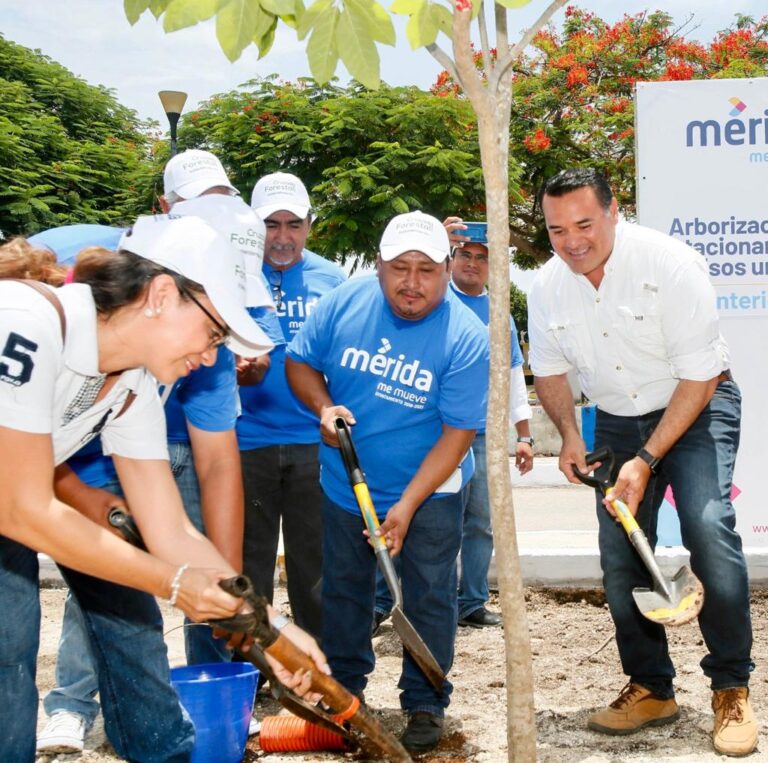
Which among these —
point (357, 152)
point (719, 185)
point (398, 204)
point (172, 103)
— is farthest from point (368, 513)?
point (357, 152)

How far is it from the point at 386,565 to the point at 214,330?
1388 millimetres

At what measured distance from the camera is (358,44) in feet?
7.30

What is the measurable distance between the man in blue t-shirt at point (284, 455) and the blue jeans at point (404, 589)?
1.44 ft


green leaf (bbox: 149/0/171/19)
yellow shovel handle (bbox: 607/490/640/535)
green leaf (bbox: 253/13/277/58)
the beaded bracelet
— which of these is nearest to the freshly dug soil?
yellow shovel handle (bbox: 607/490/640/535)

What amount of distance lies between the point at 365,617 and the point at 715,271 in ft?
8.99

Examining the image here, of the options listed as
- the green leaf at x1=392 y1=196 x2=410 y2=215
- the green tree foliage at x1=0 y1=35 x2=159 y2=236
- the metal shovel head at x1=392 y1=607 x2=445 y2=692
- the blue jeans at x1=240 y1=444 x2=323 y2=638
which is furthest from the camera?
the green tree foliage at x1=0 y1=35 x2=159 y2=236

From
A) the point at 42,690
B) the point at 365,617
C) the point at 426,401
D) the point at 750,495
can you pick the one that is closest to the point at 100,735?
the point at 42,690

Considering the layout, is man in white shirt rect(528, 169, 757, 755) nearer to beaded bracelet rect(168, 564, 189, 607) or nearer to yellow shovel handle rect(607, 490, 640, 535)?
yellow shovel handle rect(607, 490, 640, 535)

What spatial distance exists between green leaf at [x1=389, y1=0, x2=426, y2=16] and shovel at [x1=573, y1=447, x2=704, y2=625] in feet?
5.74

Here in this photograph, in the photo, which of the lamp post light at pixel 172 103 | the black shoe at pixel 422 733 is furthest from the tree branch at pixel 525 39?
the lamp post light at pixel 172 103

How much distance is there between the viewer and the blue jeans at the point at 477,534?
5.14 meters

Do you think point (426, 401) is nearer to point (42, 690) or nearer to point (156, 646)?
point (156, 646)

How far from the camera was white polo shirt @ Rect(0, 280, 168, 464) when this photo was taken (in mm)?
2117

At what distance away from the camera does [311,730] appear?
3.47 meters
